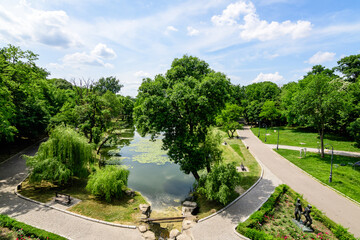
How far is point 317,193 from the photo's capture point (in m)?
18.2

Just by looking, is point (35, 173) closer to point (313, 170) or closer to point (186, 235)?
point (186, 235)

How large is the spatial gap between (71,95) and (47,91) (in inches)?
558

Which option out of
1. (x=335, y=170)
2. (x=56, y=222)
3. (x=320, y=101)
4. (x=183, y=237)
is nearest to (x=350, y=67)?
(x=320, y=101)

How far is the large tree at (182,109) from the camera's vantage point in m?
16.4

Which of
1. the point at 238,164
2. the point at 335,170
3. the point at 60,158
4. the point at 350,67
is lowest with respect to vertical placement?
the point at 335,170

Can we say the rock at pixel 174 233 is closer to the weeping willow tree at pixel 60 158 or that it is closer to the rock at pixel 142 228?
the rock at pixel 142 228

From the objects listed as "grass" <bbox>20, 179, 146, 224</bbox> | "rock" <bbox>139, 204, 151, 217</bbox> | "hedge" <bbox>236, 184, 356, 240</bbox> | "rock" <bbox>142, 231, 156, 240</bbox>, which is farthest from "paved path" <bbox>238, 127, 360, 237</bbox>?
"grass" <bbox>20, 179, 146, 224</bbox>

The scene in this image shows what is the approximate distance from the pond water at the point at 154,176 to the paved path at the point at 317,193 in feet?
36.2

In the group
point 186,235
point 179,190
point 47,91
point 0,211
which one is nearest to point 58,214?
point 0,211

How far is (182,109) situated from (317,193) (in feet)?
49.9

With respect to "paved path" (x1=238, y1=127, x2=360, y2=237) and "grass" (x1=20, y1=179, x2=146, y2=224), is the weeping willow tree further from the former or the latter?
"paved path" (x1=238, y1=127, x2=360, y2=237)

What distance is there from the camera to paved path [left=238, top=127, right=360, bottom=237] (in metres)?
14.5

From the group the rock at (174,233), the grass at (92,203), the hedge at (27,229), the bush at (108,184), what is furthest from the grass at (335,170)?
the hedge at (27,229)

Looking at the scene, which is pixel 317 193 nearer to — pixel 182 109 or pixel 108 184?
pixel 182 109
